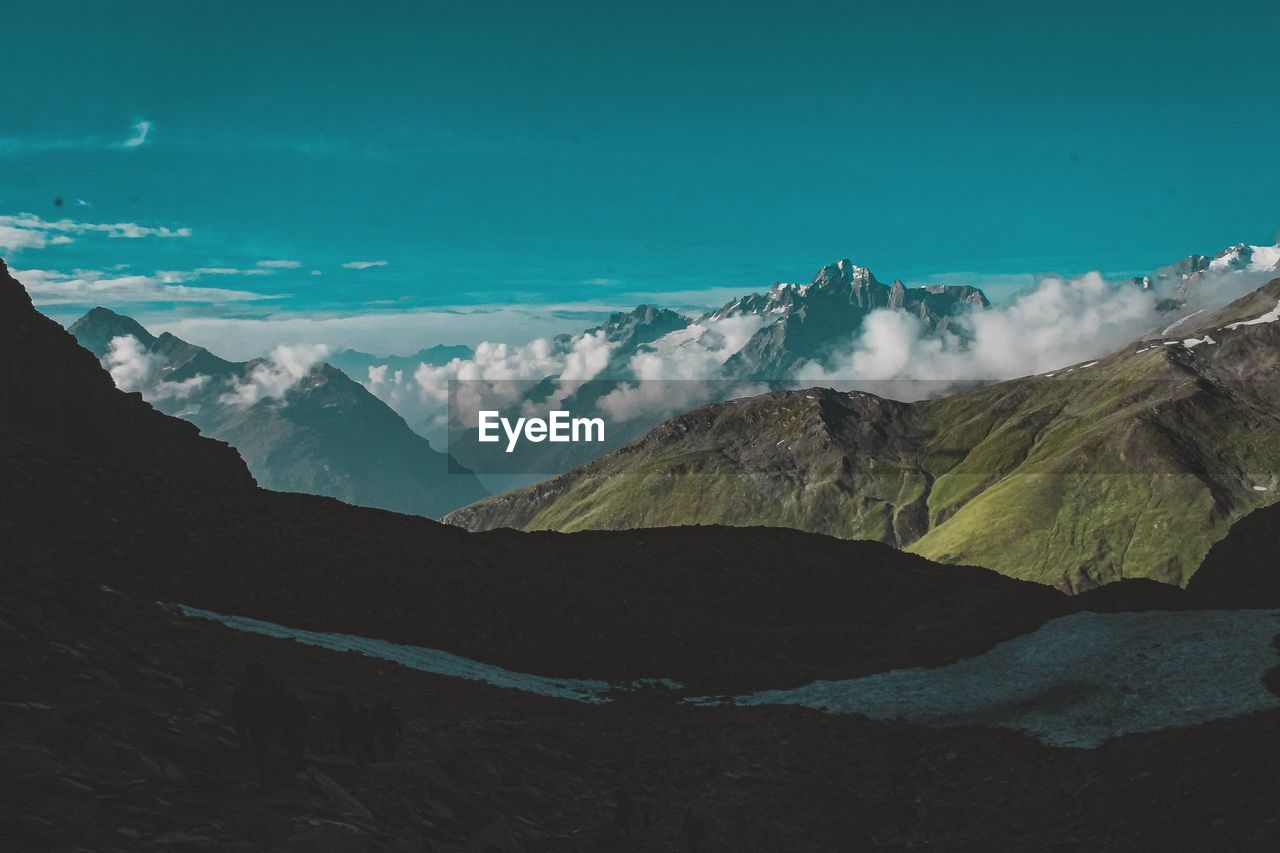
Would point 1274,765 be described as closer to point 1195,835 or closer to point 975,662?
point 1195,835

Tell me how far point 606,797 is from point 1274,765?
16727 mm

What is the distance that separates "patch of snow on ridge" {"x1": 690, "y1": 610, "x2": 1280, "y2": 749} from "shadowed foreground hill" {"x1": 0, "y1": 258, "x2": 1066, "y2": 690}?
3020 mm

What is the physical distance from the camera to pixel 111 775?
15.4 metres

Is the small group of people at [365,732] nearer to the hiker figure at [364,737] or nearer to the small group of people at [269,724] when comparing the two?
the hiker figure at [364,737]

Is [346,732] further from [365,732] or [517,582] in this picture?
[517,582]

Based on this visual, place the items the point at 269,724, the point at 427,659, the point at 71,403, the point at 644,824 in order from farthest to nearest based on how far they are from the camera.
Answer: the point at 71,403, the point at 427,659, the point at 644,824, the point at 269,724

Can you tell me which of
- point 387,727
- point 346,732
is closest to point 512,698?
point 387,727

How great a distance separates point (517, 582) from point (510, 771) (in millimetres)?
29101

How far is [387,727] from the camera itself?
21797 millimetres

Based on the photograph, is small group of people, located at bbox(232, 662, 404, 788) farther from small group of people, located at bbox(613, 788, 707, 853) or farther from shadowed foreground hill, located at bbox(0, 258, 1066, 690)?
shadowed foreground hill, located at bbox(0, 258, 1066, 690)

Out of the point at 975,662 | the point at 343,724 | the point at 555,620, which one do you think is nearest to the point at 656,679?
the point at 555,620

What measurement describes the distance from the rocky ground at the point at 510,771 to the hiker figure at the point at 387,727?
2.34 feet

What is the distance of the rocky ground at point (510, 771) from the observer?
1518cm

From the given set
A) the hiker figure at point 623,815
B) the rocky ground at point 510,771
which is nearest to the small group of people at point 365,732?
the rocky ground at point 510,771
